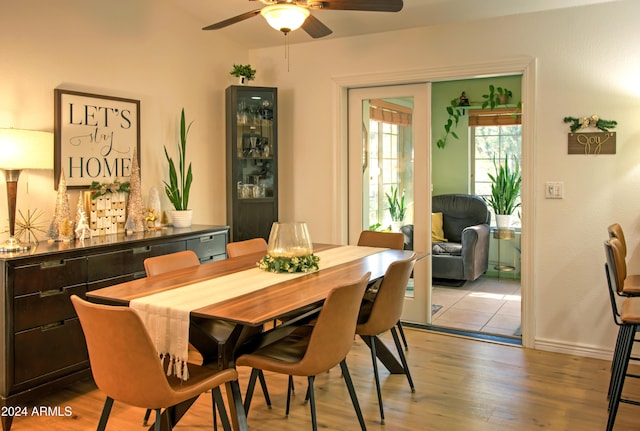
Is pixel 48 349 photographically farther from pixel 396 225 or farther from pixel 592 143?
pixel 592 143

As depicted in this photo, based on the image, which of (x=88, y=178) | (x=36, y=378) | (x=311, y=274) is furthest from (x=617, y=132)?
(x=36, y=378)

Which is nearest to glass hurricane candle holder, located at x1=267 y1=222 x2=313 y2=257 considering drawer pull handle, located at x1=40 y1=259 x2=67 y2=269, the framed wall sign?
drawer pull handle, located at x1=40 y1=259 x2=67 y2=269

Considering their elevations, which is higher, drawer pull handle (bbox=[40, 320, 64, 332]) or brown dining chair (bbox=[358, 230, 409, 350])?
brown dining chair (bbox=[358, 230, 409, 350])

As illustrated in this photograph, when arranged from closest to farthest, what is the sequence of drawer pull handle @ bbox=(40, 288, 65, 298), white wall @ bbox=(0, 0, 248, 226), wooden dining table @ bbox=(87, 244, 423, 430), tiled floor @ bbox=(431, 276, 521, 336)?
wooden dining table @ bbox=(87, 244, 423, 430) < drawer pull handle @ bbox=(40, 288, 65, 298) < white wall @ bbox=(0, 0, 248, 226) < tiled floor @ bbox=(431, 276, 521, 336)

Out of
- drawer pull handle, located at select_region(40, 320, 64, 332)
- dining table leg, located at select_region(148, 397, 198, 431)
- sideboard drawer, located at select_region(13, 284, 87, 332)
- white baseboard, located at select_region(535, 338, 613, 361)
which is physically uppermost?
sideboard drawer, located at select_region(13, 284, 87, 332)

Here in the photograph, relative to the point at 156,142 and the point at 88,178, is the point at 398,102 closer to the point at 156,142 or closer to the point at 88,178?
the point at 156,142

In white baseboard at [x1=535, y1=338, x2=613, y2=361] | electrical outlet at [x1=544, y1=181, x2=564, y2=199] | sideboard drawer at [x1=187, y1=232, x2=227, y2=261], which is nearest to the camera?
white baseboard at [x1=535, y1=338, x2=613, y2=361]

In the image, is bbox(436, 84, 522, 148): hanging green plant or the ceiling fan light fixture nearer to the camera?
the ceiling fan light fixture

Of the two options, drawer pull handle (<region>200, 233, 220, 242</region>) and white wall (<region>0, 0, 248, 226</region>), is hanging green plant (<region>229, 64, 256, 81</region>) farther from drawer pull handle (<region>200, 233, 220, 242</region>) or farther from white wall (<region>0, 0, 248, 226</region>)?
drawer pull handle (<region>200, 233, 220, 242</region>)

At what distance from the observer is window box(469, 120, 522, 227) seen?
6.73 metres

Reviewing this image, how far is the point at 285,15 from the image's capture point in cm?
262

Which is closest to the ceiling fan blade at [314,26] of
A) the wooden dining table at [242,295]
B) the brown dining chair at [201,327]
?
the wooden dining table at [242,295]

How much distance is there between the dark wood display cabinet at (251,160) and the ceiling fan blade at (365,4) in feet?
7.03

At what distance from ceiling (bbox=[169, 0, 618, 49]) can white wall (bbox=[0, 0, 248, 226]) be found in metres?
0.19
